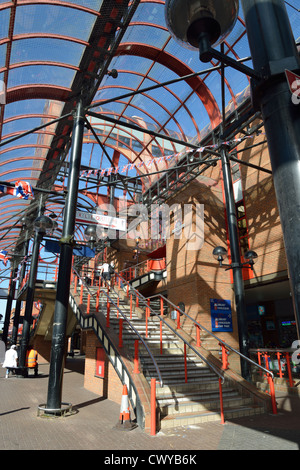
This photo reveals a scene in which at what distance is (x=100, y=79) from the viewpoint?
9.71m

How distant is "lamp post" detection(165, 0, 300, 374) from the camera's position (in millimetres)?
2070

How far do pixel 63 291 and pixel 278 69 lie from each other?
659 centimetres

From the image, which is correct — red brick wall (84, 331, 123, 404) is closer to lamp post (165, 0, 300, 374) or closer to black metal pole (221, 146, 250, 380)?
black metal pole (221, 146, 250, 380)

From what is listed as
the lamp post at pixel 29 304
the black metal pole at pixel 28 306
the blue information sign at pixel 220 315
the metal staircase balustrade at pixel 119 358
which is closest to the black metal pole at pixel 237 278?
the blue information sign at pixel 220 315

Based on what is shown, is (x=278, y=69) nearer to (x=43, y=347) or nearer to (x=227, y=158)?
(x=227, y=158)

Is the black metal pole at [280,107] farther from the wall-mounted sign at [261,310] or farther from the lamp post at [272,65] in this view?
the wall-mounted sign at [261,310]

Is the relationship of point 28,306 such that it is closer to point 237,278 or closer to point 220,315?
point 220,315

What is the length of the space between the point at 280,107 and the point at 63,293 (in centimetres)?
652

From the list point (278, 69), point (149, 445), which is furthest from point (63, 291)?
point (278, 69)

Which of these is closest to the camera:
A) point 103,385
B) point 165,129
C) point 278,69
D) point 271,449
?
point 278,69

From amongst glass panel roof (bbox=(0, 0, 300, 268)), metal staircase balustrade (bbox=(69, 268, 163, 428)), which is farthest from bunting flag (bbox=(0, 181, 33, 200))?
metal staircase balustrade (bbox=(69, 268, 163, 428))

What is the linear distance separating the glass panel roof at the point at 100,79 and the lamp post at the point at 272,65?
4341mm

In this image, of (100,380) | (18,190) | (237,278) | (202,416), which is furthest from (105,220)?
(202,416)
